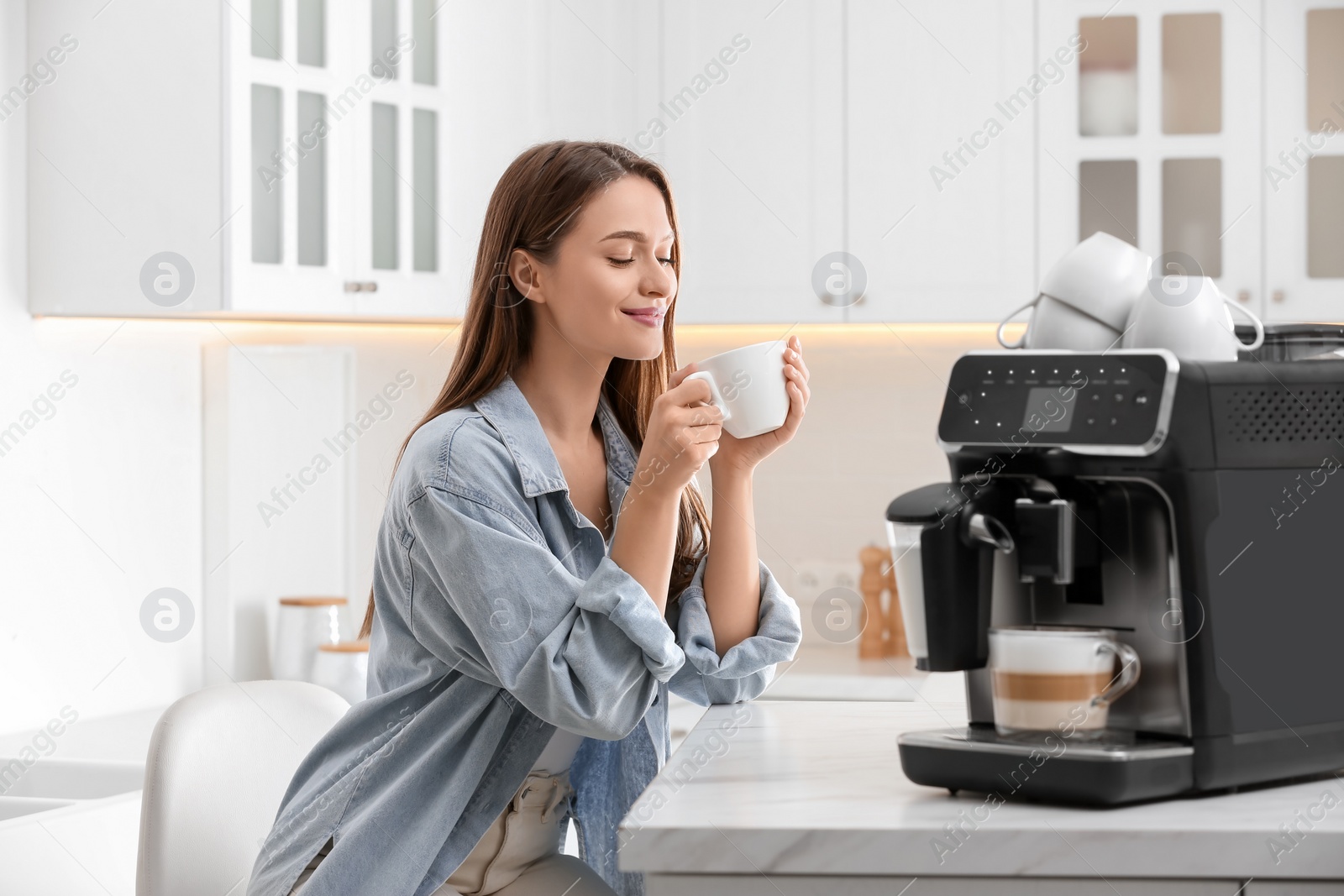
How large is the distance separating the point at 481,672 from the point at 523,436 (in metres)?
0.22

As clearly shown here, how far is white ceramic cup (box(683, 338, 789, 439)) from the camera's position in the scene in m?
1.20

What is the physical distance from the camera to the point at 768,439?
1314 mm

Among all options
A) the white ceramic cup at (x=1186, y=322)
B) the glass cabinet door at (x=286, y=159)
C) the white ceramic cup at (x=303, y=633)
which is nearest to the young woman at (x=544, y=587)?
the white ceramic cup at (x=1186, y=322)

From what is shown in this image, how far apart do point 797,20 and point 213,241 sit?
3.95ft

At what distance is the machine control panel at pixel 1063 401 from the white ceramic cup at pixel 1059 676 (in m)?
0.14

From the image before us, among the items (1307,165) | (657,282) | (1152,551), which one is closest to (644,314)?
(657,282)

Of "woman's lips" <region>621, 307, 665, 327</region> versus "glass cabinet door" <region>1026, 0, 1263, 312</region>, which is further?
"glass cabinet door" <region>1026, 0, 1263, 312</region>

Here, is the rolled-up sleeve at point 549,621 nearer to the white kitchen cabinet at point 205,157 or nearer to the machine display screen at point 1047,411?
the machine display screen at point 1047,411

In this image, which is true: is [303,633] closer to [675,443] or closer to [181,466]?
[181,466]

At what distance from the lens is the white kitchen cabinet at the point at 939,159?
269cm

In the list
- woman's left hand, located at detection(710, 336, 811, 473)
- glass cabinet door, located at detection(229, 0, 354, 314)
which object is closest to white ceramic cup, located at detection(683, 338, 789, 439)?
woman's left hand, located at detection(710, 336, 811, 473)

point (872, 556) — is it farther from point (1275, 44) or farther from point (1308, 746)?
point (1308, 746)

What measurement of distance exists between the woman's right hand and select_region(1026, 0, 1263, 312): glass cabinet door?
1.68 meters

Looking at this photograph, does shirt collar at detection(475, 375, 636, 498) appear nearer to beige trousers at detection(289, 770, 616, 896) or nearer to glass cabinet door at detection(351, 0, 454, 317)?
beige trousers at detection(289, 770, 616, 896)
